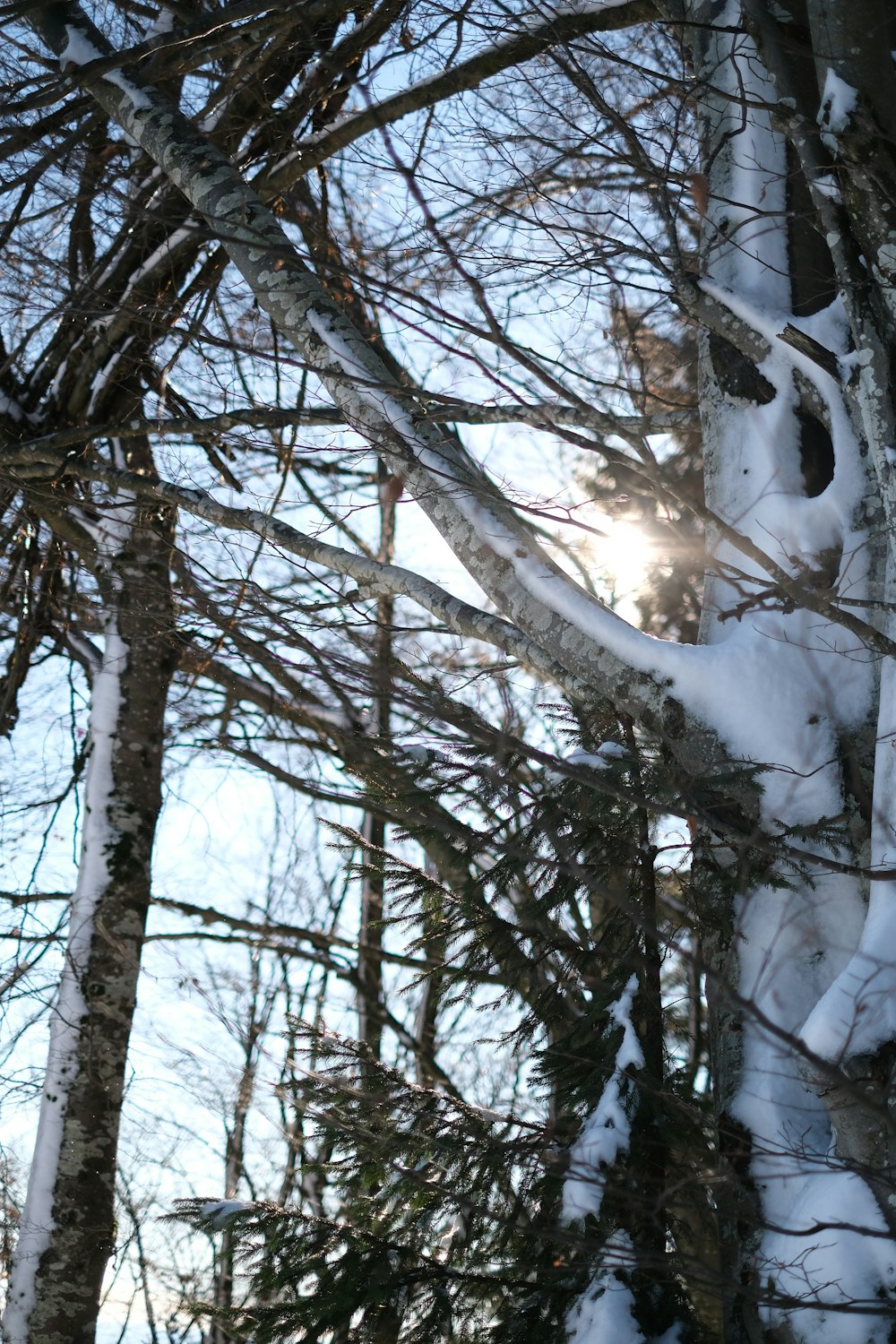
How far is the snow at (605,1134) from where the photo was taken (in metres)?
2.28

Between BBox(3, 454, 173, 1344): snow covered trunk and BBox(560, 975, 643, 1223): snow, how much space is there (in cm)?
231

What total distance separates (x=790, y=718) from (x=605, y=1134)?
1072 millimetres

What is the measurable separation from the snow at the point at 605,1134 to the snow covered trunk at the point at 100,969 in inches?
91.0

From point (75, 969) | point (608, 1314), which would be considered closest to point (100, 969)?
point (75, 969)

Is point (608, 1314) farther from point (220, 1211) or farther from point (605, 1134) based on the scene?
point (220, 1211)

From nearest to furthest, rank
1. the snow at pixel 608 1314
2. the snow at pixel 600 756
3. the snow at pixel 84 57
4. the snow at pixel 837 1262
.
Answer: the snow at pixel 837 1262
the snow at pixel 608 1314
the snow at pixel 600 756
the snow at pixel 84 57

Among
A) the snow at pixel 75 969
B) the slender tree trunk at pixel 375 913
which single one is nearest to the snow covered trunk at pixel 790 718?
the snow at pixel 75 969

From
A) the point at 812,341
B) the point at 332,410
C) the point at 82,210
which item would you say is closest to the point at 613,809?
the point at 812,341

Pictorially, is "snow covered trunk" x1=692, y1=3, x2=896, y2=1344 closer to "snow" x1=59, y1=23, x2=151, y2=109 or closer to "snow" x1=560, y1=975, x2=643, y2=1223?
"snow" x1=560, y1=975, x2=643, y2=1223

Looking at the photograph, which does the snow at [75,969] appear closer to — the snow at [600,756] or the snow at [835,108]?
the snow at [600,756]

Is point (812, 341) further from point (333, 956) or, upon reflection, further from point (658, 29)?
point (333, 956)

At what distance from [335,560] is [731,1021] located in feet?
5.84

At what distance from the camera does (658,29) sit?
3.95 meters

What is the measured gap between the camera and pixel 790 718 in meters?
2.53
